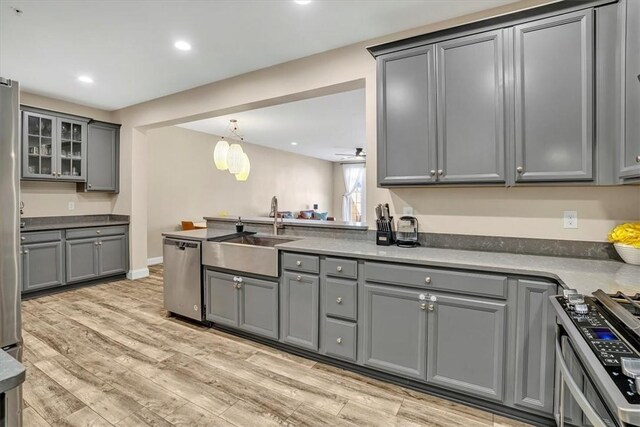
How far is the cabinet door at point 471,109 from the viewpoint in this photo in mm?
2066

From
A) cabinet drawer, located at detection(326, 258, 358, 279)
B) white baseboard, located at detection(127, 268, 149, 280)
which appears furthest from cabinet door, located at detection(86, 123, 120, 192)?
cabinet drawer, located at detection(326, 258, 358, 279)

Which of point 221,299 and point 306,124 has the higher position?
point 306,124

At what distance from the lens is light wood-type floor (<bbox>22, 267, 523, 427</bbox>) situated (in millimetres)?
1851

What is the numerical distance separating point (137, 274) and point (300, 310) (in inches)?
143

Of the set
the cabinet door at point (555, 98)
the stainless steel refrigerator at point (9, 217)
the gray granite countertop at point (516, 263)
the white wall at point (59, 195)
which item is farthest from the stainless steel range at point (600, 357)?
the white wall at point (59, 195)

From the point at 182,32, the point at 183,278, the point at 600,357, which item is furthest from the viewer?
the point at 183,278

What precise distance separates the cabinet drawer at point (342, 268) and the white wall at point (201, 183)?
4644 millimetres

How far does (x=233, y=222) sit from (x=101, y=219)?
2.78 m

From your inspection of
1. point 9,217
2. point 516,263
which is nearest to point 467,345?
point 516,263

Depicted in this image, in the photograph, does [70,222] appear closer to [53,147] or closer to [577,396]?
[53,147]

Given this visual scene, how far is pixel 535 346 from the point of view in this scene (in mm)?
1748

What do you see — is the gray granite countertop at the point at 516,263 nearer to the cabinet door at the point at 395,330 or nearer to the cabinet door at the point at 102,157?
the cabinet door at the point at 395,330

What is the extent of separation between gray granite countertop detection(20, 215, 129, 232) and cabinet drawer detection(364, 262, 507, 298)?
4.18 metres

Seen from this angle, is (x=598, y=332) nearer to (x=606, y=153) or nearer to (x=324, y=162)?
(x=606, y=153)
